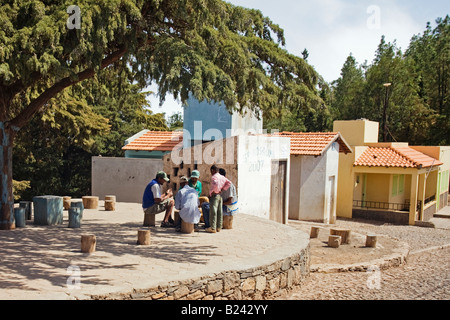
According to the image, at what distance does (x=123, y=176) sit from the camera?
17703mm

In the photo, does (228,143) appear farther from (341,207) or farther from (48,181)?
(48,181)

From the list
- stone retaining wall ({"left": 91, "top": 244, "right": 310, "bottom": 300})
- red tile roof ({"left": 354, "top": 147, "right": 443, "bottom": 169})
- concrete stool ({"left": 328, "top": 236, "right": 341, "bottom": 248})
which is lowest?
concrete stool ({"left": 328, "top": 236, "right": 341, "bottom": 248})

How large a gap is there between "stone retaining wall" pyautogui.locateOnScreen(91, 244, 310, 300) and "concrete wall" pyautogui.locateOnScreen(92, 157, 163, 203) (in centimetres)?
979

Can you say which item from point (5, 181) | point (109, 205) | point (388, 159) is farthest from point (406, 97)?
point (5, 181)

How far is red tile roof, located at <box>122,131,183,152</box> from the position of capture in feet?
66.6

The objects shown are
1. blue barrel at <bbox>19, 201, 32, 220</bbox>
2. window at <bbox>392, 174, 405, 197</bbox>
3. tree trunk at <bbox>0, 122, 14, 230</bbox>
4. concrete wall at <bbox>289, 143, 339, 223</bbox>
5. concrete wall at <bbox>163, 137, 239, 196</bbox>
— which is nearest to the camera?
tree trunk at <bbox>0, 122, 14, 230</bbox>

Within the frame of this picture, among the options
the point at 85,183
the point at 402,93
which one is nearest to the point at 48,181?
the point at 85,183

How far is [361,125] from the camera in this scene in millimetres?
25078

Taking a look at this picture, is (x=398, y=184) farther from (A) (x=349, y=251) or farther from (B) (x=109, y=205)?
(B) (x=109, y=205)

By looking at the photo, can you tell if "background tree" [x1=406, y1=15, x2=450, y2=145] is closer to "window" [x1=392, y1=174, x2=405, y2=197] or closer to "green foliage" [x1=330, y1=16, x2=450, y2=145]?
"green foliage" [x1=330, y1=16, x2=450, y2=145]

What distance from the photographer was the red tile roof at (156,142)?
20.3 metres

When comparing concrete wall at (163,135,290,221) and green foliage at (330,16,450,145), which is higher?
green foliage at (330,16,450,145)

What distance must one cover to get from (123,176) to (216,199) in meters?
8.57

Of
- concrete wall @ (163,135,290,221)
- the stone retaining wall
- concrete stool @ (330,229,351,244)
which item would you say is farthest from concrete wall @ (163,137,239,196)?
the stone retaining wall
